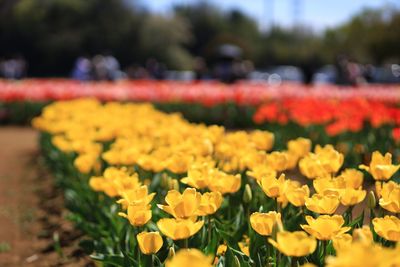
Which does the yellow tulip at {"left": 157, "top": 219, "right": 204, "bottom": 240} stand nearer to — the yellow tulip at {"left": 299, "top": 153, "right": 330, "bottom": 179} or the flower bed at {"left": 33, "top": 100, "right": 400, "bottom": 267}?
the flower bed at {"left": 33, "top": 100, "right": 400, "bottom": 267}

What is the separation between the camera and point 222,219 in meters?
3.08

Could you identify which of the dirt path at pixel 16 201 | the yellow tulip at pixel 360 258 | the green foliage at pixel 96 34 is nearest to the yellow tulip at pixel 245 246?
the yellow tulip at pixel 360 258

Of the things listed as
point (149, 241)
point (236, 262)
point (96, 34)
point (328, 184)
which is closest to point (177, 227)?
point (149, 241)

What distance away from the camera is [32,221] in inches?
204

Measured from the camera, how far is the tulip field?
75.0 inches

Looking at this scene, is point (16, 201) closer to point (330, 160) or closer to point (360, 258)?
point (330, 160)

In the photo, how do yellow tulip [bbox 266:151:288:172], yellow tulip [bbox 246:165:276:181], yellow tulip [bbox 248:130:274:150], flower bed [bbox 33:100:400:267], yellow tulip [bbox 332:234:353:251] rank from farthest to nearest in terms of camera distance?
yellow tulip [bbox 248:130:274:150] → yellow tulip [bbox 266:151:288:172] → yellow tulip [bbox 246:165:276:181] → flower bed [bbox 33:100:400:267] → yellow tulip [bbox 332:234:353:251]

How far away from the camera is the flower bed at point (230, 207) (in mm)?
1877

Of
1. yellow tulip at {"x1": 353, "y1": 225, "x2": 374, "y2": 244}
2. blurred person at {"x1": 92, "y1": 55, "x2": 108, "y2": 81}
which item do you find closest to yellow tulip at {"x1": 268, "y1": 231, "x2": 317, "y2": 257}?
yellow tulip at {"x1": 353, "y1": 225, "x2": 374, "y2": 244}

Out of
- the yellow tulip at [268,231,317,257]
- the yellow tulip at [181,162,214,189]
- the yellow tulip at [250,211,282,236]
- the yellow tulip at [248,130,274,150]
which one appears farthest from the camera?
the yellow tulip at [248,130,274,150]

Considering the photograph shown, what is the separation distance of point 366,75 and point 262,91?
14.8 m

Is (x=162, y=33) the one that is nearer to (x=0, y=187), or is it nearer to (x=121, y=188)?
(x=0, y=187)

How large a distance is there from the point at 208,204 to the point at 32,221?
3.35 m

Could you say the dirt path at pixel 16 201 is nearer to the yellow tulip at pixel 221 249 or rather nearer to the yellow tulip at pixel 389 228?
the yellow tulip at pixel 221 249
